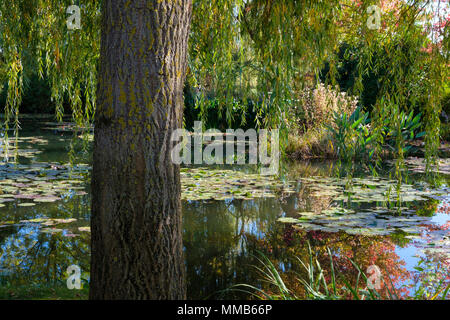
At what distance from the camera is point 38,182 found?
17.4ft

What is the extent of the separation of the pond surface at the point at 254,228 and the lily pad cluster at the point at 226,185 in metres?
0.01

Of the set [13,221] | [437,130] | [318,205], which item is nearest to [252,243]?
[318,205]

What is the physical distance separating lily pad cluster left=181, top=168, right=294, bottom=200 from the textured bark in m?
2.95

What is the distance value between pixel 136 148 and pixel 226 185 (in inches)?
153

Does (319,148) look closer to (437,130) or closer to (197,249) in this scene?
(197,249)

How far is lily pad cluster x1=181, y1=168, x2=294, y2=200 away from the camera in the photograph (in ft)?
16.0

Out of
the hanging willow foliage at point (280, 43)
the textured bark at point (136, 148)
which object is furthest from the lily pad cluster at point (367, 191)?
the textured bark at point (136, 148)

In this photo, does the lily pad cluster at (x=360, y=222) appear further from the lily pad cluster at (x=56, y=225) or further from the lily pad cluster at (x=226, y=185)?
the lily pad cluster at (x=56, y=225)

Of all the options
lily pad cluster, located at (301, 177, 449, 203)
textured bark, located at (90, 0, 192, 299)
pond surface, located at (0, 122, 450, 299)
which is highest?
textured bark, located at (90, 0, 192, 299)

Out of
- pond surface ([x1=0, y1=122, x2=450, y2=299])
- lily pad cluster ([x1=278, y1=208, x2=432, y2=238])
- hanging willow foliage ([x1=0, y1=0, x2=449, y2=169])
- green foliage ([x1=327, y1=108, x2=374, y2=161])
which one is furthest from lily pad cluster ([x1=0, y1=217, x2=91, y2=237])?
green foliage ([x1=327, y1=108, x2=374, y2=161])

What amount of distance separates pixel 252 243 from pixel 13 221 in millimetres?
2200

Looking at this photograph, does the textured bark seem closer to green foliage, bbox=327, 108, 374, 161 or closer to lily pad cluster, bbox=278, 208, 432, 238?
green foliage, bbox=327, 108, 374, 161

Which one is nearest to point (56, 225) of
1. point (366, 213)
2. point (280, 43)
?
point (280, 43)
